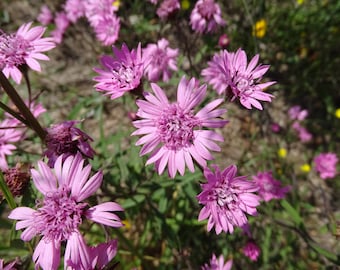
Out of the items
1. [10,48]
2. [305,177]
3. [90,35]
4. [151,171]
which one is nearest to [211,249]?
[151,171]

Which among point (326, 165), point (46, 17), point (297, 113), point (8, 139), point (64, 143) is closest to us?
point (64, 143)

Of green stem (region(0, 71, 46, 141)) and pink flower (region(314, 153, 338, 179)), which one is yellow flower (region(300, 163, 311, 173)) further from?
green stem (region(0, 71, 46, 141))

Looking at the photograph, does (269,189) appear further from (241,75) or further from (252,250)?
(241,75)

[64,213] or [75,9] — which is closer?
[64,213]

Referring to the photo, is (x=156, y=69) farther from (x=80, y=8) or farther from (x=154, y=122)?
(x=80, y=8)

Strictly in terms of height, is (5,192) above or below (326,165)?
below

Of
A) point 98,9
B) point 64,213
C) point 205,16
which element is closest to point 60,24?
point 98,9

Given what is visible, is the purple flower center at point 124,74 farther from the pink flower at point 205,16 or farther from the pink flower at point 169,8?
the pink flower at point 205,16

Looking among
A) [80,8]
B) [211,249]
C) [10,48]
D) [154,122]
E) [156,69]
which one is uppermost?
[80,8]
